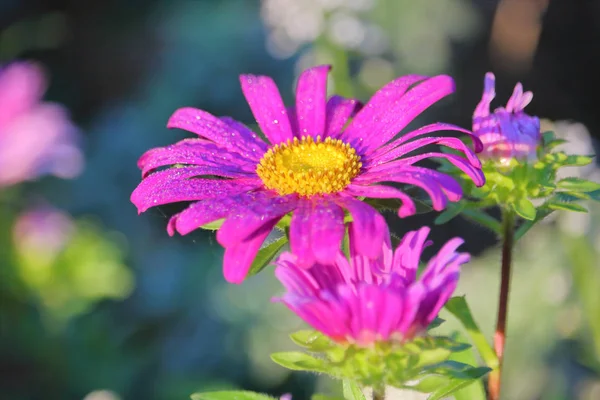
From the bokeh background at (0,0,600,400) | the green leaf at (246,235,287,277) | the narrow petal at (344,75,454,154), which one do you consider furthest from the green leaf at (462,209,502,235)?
the bokeh background at (0,0,600,400)

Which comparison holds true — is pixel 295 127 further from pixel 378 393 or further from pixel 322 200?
pixel 378 393

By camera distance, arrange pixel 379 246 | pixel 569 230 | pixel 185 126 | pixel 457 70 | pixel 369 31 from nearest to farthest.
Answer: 1. pixel 379 246
2. pixel 185 126
3. pixel 569 230
4. pixel 369 31
5. pixel 457 70

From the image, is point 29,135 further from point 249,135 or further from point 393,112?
point 393,112

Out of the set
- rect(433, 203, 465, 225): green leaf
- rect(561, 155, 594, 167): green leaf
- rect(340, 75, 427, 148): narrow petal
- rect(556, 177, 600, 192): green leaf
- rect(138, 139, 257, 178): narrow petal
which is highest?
rect(340, 75, 427, 148): narrow petal

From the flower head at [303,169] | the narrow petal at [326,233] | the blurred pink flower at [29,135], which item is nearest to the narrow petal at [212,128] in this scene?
the flower head at [303,169]

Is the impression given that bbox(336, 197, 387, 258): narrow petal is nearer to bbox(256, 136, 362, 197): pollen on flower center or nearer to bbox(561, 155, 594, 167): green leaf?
bbox(256, 136, 362, 197): pollen on flower center

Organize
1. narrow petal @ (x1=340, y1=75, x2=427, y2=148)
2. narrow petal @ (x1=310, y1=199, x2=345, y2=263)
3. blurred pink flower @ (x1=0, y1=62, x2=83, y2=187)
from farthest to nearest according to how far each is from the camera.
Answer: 1. blurred pink flower @ (x1=0, y1=62, x2=83, y2=187)
2. narrow petal @ (x1=340, y1=75, x2=427, y2=148)
3. narrow petal @ (x1=310, y1=199, x2=345, y2=263)

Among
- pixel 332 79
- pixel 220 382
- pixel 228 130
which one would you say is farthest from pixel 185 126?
pixel 220 382
